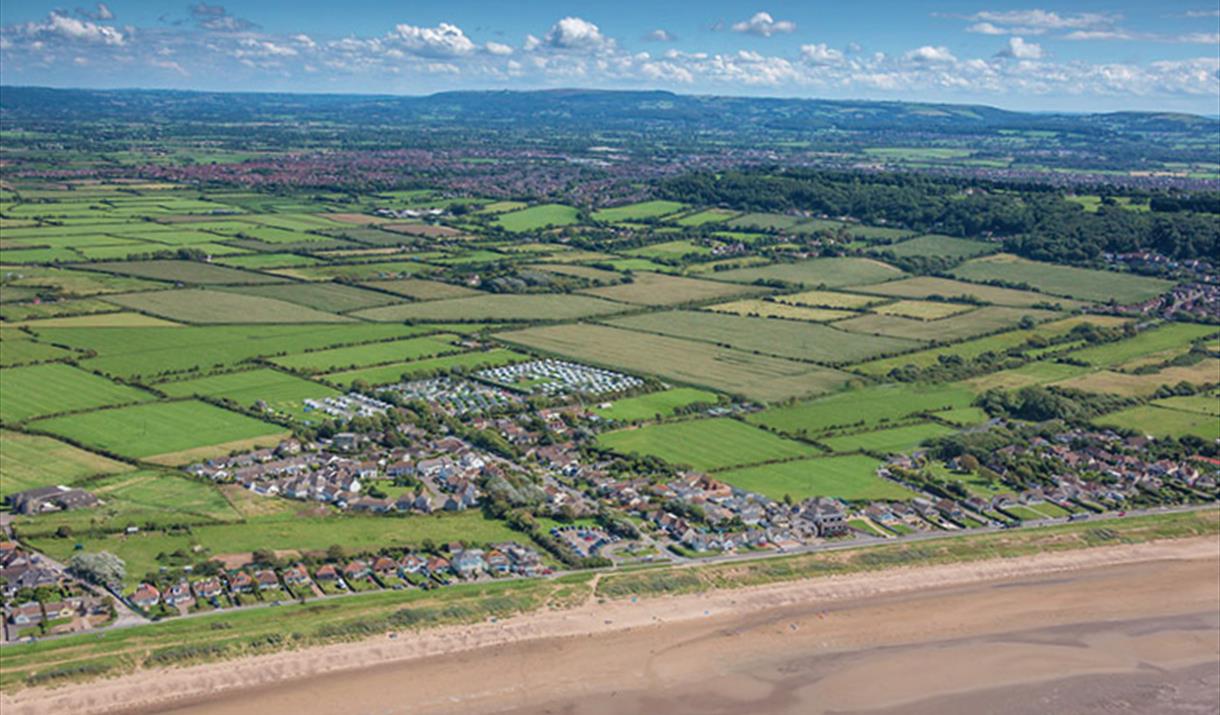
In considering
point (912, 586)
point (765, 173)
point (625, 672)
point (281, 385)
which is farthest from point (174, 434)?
point (765, 173)

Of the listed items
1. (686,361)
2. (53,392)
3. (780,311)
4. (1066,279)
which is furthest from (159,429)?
(1066,279)

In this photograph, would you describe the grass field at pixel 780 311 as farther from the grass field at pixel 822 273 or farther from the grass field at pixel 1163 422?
the grass field at pixel 1163 422

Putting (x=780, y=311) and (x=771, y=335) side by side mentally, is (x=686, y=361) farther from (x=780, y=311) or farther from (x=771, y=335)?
(x=780, y=311)

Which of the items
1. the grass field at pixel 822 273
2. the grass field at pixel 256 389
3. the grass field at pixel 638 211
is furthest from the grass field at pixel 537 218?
the grass field at pixel 256 389

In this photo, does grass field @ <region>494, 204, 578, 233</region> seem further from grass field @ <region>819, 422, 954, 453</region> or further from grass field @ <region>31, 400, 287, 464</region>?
grass field @ <region>819, 422, 954, 453</region>

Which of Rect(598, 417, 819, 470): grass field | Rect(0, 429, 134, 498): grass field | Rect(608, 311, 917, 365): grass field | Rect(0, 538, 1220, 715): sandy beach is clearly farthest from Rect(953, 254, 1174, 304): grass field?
Rect(0, 429, 134, 498): grass field

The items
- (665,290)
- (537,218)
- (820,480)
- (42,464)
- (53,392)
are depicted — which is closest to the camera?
(42,464)

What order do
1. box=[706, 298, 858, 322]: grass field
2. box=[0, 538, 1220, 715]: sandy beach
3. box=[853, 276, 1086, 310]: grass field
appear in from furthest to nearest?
box=[853, 276, 1086, 310]: grass field
box=[706, 298, 858, 322]: grass field
box=[0, 538, 1220, 715]: sandy beach
